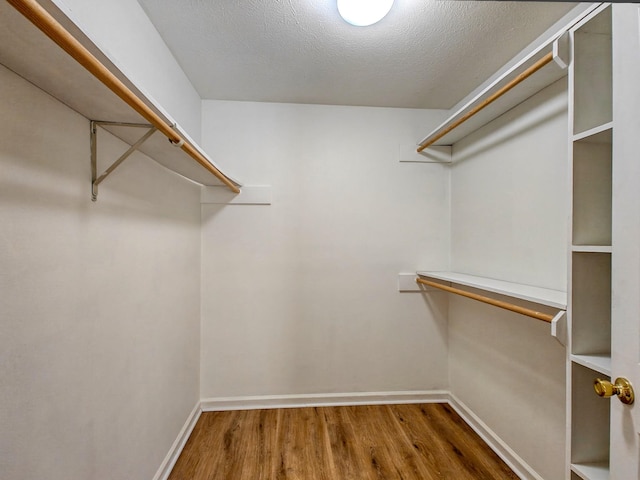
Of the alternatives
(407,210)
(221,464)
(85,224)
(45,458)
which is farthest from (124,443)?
(407,210)

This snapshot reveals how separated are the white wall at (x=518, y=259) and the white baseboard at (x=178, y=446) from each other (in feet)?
6.29

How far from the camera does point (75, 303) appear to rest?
97 centimetres

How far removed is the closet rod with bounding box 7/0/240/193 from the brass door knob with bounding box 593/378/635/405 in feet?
5.12

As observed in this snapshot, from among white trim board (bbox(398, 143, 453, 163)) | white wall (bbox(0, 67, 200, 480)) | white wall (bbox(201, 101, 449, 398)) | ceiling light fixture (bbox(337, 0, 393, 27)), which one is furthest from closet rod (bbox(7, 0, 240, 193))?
white trim board (bbox(398, 143, 453, 163))

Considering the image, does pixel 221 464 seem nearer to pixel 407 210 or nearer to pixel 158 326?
pixel 158 326

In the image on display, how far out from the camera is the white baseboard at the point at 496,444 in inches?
61.7

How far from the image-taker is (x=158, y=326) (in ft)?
5.02

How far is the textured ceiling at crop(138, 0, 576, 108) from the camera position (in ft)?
4.50

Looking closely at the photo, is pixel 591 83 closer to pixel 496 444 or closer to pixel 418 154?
pixel 418 154

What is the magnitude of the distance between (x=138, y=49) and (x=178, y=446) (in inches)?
84.0

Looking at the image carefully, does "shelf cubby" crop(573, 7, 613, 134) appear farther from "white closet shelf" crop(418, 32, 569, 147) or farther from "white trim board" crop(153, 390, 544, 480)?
"white trim board" crop(153, 390, 544, 480)

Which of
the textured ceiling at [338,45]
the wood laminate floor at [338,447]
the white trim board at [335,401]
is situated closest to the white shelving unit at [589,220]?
the textured ceiling at [338,45]

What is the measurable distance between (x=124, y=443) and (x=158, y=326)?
504 mm

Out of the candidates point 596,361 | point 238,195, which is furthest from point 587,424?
point 238,195
